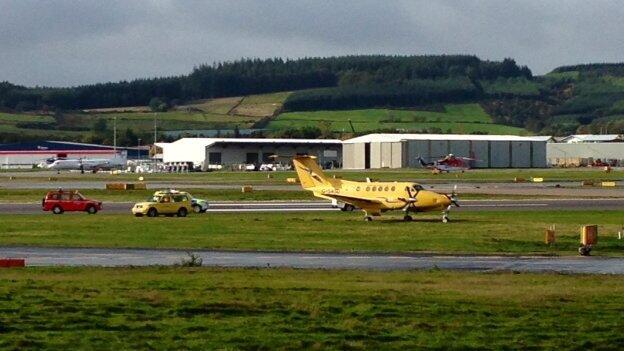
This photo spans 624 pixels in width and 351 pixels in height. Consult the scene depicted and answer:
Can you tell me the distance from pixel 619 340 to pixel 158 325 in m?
9.23

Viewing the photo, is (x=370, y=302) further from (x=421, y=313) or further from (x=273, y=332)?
(x=273, y=332)

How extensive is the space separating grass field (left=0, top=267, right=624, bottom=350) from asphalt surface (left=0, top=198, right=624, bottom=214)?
46579 mm

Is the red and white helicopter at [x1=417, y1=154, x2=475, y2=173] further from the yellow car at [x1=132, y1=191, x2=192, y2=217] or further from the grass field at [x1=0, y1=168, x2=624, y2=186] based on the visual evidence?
the yellow car at [x1=132, y1=191, x2=192, y2=217]

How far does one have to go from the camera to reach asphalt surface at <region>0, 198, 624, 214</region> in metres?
84.6

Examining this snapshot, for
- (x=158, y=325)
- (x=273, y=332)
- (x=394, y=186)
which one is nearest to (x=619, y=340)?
(x=273, y=332)

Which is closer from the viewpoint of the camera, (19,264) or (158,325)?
(158,325)

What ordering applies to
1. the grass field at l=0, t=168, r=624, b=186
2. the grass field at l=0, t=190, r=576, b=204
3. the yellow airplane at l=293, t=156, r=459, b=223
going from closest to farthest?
the yellow airplane at l=293, t=156, r=459, b=223, the grass field at l=0, t=190, r=576, b=204, the grass field at l=0, t=168, r=624, b=186

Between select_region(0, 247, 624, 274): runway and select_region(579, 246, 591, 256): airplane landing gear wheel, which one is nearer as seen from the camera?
select_region(0, 247, 624, 274): runway

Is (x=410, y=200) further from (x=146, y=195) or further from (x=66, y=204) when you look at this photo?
(x=146, y=195)

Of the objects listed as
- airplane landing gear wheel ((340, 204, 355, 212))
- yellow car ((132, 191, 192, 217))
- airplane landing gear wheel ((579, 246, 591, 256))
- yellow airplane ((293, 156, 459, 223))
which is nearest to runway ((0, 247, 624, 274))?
airplane landing gear wheel ((579, 246, 591, 256))

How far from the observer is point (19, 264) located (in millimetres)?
41281

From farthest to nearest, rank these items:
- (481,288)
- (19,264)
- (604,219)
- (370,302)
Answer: (604,219) < (19,264) < (481,288) < (370,302)

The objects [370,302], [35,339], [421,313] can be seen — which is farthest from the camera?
[370,302]

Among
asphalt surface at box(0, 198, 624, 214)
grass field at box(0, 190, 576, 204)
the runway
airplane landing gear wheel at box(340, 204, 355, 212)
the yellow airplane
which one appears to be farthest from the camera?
grass field at box(0, 190, 576, 204)
